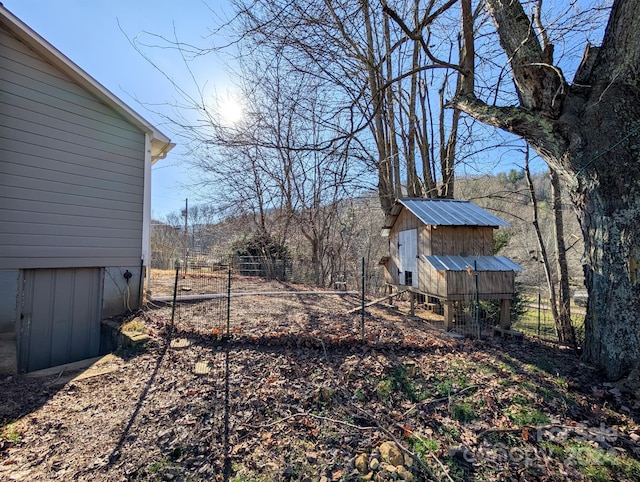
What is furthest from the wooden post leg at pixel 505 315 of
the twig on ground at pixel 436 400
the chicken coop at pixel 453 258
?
the twig on ground at pixel 436 400

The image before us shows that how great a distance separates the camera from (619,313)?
11.8ft

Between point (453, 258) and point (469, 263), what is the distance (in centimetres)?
29

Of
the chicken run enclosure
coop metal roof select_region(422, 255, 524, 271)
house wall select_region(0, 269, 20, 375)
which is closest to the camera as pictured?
the chicken run enclosure

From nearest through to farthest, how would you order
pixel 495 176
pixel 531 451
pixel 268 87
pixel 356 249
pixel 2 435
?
pixel 531 451, pixel 2 435, pixel 268 87, pixel 495 176, pixel 356 249

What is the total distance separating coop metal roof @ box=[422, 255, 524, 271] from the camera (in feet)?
18.1

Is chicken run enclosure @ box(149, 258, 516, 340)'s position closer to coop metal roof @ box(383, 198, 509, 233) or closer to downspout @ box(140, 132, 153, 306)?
downspout @ box(140, 132, 153, 306)

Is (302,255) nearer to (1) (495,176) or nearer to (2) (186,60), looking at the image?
(1) (495,176)

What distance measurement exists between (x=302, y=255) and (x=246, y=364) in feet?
37.3

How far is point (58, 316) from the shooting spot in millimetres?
6238

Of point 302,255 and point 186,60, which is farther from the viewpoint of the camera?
point 302,255

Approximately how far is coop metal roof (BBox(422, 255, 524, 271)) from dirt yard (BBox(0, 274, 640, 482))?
129 cm

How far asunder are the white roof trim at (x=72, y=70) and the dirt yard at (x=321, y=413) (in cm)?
543

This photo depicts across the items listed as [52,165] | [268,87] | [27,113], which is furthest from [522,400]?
[27,113]

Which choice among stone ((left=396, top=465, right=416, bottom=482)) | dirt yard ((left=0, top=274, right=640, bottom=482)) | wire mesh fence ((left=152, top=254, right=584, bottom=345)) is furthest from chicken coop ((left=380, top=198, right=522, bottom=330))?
stone ((left=396, top=465, right=416, bottom=482))
